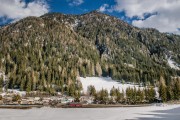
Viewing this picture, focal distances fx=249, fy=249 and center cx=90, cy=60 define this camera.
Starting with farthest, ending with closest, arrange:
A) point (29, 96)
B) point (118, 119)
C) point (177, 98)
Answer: point (29, 96), point (177, 98), point (118, 119)

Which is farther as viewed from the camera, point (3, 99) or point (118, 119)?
point (3, 99)

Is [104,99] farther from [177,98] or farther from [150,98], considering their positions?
[177,98]

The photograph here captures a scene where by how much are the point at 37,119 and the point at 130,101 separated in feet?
296

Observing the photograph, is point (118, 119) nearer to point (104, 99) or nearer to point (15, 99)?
point (104, 99)

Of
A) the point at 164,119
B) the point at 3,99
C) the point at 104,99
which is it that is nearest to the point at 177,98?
the point at 104,99

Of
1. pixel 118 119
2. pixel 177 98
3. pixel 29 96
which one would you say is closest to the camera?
pixel 118 119

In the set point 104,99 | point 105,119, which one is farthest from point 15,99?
point 105,119

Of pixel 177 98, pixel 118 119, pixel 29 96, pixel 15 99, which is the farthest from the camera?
pixel 29 96

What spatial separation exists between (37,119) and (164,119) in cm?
3403

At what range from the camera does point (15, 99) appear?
157375 millimetres

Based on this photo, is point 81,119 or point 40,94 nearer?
point 81,119

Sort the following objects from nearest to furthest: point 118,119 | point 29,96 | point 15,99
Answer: point 118,119 → point 15,99 → point 29,96

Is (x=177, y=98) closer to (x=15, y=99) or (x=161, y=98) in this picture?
(x=161, y=98)

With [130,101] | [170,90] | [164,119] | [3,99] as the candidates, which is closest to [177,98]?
[170,90]
